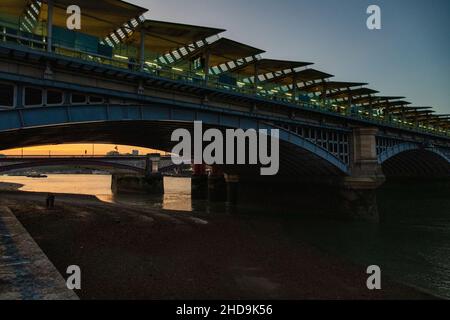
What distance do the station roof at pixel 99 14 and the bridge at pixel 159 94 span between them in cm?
7

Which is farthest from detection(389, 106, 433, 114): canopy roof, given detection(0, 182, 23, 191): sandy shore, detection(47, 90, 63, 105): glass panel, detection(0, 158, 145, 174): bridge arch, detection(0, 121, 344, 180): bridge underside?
detection(0, 182, 23, 191): sandy shore

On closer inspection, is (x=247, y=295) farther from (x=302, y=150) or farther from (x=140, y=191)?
(x=140, y=191)

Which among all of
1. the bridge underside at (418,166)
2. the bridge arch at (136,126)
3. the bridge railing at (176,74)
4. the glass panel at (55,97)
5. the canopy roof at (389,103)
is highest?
the canopy roof at (389,103)

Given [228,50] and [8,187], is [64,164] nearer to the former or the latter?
[8,187]

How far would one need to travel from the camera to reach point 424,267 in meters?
19.2

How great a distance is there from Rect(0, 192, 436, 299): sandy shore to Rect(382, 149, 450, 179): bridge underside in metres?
50.3

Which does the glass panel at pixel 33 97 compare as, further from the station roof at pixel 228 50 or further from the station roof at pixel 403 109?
the station roof at pixel 403 109

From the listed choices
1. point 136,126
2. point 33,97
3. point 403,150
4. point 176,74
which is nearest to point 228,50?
point 176,74

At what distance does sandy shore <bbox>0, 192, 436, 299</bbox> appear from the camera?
10.9 metres

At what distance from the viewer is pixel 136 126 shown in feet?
87.9

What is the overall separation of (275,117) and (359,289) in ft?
68.8

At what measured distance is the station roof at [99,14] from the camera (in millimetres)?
19709

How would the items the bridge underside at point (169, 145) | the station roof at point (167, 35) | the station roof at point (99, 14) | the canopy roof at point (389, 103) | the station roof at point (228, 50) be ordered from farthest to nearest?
the canopy roof at point (389, 103)
the bridge underside at point (169, 145)
the station roof at point (228, 50)
the station roof at point (167, 35)
the station roof at point (99, 14)

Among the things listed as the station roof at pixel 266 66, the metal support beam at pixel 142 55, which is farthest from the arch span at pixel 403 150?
the metal support beam at pixel 142 55
